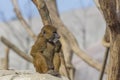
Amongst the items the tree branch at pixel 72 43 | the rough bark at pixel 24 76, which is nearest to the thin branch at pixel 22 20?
the tree branch at pixel 72 43

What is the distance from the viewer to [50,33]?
2.24 m

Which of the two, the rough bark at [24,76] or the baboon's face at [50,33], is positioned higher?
the baboon's face at [50,33]

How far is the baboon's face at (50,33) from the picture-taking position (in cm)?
Result: 224

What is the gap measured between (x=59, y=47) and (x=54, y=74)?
182 mm

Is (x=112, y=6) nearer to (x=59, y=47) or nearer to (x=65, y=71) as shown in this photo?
(x=59, y=47)

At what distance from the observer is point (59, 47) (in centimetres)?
223

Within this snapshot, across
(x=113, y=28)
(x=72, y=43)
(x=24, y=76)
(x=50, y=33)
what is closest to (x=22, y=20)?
(x=72, y=43)

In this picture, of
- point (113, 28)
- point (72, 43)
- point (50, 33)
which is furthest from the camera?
point (72, 43)

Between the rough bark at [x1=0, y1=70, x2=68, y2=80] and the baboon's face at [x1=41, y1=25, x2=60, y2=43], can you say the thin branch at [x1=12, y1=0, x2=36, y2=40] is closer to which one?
the baboon's face at [x1=41, y1=25, x2=60, y2=43]

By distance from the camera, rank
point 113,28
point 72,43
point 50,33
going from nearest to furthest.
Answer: point 113,28 < point 50,33 < point 72,43

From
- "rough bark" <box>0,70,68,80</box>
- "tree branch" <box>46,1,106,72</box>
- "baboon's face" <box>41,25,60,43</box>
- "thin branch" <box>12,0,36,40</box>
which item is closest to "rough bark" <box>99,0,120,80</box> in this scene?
"rough bark" <box>0,70,68,80</box>

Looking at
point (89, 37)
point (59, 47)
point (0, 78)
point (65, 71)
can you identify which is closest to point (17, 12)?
point (65, 71)

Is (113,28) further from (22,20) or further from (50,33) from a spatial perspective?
(22,20)

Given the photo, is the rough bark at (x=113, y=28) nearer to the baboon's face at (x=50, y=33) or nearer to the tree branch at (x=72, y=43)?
the baboon's face at (x=50, y=33)
